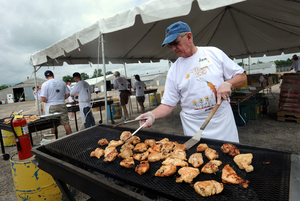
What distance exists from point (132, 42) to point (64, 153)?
17.2ft

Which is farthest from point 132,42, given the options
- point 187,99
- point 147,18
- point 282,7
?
point 187,99

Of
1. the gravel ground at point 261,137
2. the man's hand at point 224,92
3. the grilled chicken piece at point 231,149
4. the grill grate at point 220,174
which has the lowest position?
the gravel ground at point 261,137

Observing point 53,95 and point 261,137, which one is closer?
point 261,137

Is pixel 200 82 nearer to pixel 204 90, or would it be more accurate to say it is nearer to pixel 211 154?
pixel 204 90

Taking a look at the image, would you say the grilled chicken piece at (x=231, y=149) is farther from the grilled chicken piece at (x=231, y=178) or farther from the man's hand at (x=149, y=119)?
the man's hand at (x=149, y=119)

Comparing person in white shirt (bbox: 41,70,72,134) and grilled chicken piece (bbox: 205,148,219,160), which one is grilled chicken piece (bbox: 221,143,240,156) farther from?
person in white shirt (bbox: 41,70,72,134)

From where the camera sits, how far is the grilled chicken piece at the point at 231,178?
3.20ft

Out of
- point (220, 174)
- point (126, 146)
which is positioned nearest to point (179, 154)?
point (220, 174)

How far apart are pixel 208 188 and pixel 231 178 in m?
0.18

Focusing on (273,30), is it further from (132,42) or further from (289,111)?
(132,42)

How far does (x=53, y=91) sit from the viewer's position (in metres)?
4.99

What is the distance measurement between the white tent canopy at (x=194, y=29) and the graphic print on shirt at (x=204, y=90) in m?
1.46

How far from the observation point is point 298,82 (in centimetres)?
519

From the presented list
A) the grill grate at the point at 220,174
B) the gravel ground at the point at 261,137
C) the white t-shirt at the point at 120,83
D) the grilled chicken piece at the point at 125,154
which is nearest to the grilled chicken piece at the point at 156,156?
the grill grate at the point at 220,174
